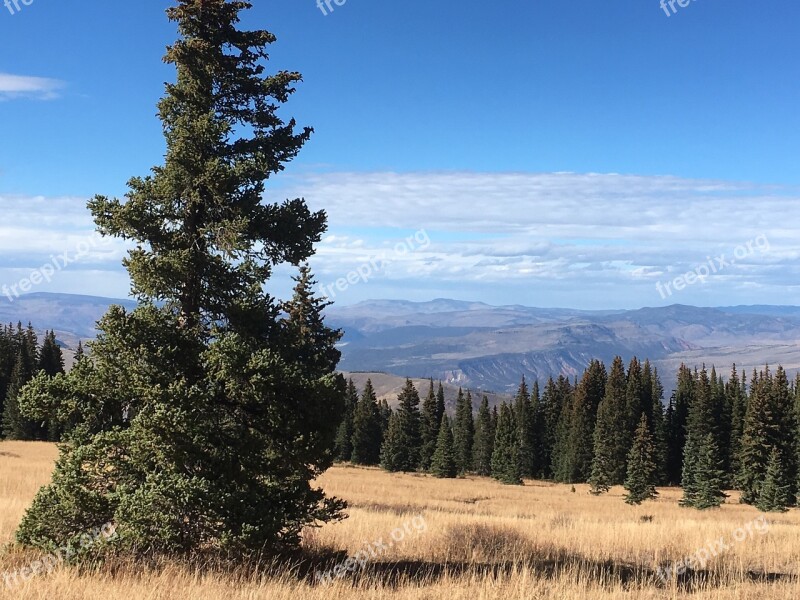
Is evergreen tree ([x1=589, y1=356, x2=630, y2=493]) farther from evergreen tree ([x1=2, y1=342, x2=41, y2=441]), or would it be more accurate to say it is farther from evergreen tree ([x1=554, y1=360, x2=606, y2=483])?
evergreen tree ([x1=2, y1=342, x2=41, y2=441])

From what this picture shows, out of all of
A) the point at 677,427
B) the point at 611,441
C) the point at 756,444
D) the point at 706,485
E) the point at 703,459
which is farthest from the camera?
the point at 677,427

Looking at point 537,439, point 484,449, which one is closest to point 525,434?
point 537,439

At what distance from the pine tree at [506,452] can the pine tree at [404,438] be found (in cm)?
1111

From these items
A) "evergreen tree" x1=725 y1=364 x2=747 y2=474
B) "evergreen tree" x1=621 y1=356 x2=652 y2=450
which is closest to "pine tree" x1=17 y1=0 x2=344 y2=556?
"evergreen tree" x1=725 y1=364 x2=747 y2=474

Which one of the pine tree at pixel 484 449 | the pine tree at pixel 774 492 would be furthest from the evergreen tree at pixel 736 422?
the pine tree at pixel 484 449

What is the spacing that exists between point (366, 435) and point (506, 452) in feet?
63.7

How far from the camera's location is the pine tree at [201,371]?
8.55 m

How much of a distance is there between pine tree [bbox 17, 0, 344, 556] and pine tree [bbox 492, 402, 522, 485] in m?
72.4

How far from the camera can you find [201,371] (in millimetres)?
9469

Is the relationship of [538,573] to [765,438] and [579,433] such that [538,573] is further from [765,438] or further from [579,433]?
[579,433]

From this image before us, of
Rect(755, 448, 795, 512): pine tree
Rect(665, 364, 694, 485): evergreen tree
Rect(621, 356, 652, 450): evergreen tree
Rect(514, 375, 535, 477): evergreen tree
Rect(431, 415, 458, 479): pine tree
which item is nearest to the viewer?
Rect(755, 448, 795, 512): pine tree

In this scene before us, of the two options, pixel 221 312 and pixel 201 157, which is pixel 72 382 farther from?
pixel 201 157

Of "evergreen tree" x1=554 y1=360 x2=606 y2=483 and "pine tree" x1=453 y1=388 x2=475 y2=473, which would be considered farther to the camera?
"pine tree" x1=453 y1=388 x2=475 y2=473

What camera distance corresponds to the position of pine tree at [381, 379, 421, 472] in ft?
255
